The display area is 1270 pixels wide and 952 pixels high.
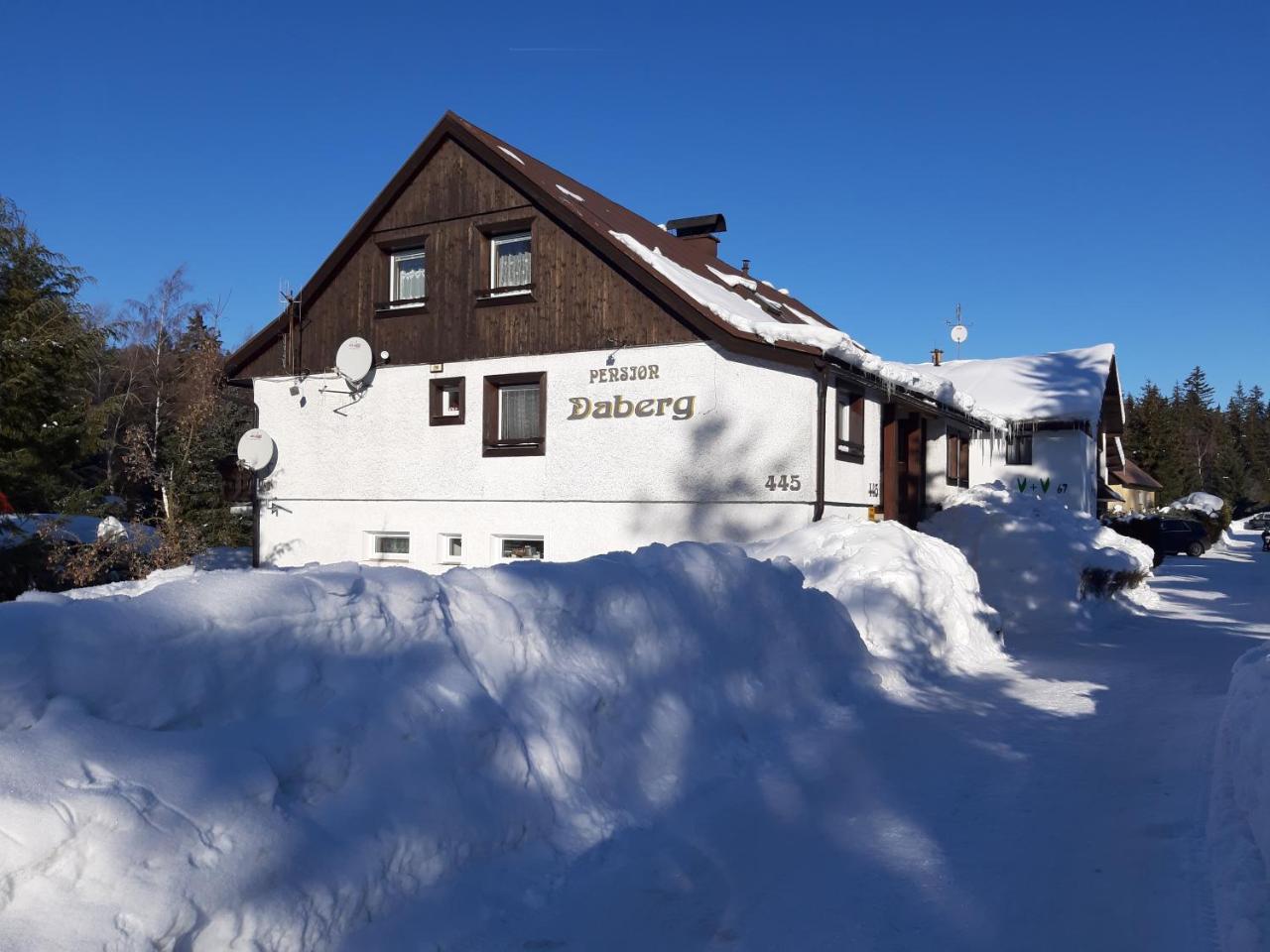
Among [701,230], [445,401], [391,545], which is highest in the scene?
[701,230]

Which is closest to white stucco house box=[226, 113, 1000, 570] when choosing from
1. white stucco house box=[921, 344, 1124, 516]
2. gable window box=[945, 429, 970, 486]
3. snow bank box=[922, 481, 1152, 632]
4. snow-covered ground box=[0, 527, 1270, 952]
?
snow bank box=[922, 481, 1152, 632]

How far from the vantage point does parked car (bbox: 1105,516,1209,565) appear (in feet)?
107

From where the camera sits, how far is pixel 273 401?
18.4 meters

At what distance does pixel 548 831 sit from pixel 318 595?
5.24 ft

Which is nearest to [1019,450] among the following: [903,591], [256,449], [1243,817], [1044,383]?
[1044,383]

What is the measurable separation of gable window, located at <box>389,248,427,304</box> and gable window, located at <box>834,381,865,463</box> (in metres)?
7.58

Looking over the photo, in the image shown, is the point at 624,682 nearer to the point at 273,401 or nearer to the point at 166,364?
the point at 273,401

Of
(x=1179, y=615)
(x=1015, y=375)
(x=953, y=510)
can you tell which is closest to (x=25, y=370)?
(x=953, y=510)

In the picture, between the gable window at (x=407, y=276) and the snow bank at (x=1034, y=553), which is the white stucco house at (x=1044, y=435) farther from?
the gable window at (x=407, y=276)

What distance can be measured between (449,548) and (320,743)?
495 inches

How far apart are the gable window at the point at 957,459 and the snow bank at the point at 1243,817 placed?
14.5 meters

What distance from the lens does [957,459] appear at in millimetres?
22297

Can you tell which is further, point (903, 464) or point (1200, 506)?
point (1200, 506)

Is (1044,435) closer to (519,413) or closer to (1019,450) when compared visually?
(1019,450)
